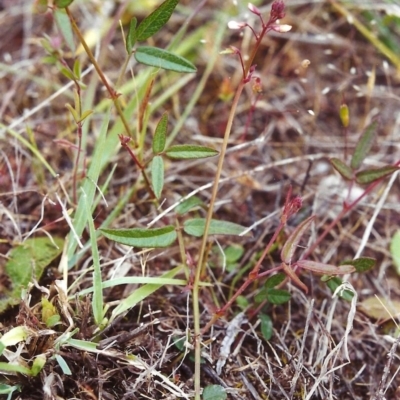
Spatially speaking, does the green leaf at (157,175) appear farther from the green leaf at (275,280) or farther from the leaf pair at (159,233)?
the green leaf at (275,280)

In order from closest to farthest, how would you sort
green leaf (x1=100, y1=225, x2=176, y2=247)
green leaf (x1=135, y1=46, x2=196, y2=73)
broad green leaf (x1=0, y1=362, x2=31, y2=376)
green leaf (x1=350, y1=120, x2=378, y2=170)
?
broad green leaf (x1=0, y1=362, x2=31, y2=376), green leaf (x1=100, y1=225, x2=176, y2=247), green leaf (x1=135, y1=46, x2=196, y2=73), green leaf (x1=350, y1=120, x2=378, y2=170)

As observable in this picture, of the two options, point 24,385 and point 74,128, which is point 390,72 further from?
point 24,385

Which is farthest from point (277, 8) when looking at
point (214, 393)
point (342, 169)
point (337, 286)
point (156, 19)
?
point (214, 393)

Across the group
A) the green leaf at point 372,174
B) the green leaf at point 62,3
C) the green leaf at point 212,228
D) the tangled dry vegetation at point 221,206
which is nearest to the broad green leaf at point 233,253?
the tangled dry vegetation at point 221,206

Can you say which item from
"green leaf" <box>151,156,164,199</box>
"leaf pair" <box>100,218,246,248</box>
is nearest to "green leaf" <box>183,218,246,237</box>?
"leaf pair" <box>100,218,246,248</box>

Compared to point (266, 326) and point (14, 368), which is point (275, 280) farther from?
point (14, 368)

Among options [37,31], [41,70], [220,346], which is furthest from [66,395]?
[37,31]

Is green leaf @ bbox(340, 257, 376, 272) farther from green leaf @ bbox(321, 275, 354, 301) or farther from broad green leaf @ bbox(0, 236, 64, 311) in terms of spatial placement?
broad green leaf @ bbox(0, 236, 64, 311)
